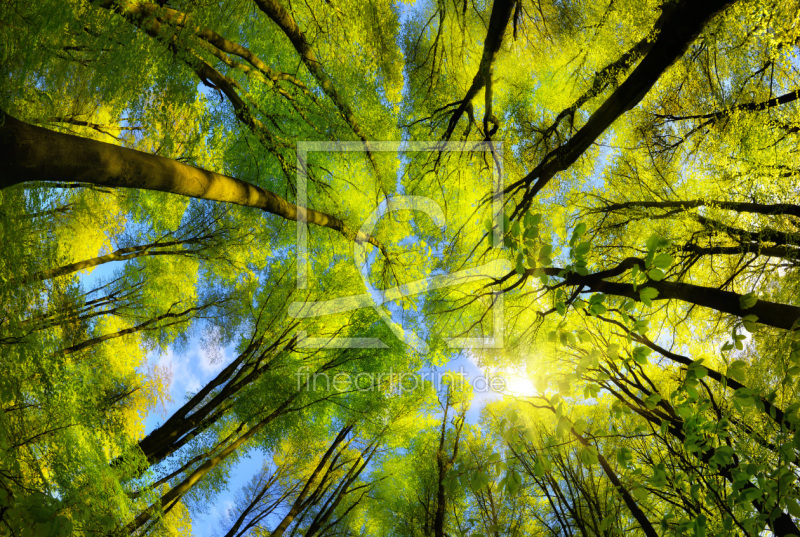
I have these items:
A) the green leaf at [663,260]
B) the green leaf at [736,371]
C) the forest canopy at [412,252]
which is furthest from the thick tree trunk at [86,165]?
the green leaf at [736,371]

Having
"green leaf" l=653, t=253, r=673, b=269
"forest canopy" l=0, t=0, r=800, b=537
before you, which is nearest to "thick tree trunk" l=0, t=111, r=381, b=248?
"forest canopy" l=0, t=0, r=800, b=537

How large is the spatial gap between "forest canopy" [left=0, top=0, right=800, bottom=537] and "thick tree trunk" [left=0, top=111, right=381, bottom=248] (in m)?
0.02

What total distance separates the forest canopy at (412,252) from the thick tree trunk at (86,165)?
16 mm

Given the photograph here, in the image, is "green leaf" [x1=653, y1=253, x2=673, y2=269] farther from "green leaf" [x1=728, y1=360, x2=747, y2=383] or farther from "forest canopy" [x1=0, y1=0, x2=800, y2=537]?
"green leaf" [x1=728, y1=360, x2=747, y2=383]

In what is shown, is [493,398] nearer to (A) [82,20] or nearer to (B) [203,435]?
(B) [203,435]

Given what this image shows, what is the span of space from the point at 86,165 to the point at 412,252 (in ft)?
17.6

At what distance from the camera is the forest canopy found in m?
2.16

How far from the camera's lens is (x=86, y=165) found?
2139mm

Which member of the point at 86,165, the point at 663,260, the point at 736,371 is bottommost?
the point at 736,371

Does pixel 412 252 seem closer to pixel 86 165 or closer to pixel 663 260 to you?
pixel 86 165

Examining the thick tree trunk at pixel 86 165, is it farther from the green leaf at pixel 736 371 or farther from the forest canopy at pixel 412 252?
the green leaf at pixel 736 371

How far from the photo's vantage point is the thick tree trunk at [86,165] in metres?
1.90

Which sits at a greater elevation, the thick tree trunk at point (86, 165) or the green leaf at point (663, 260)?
the thick tree trunk at point (86, 165)

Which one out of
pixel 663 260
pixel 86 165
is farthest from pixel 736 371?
pixel 86 165
